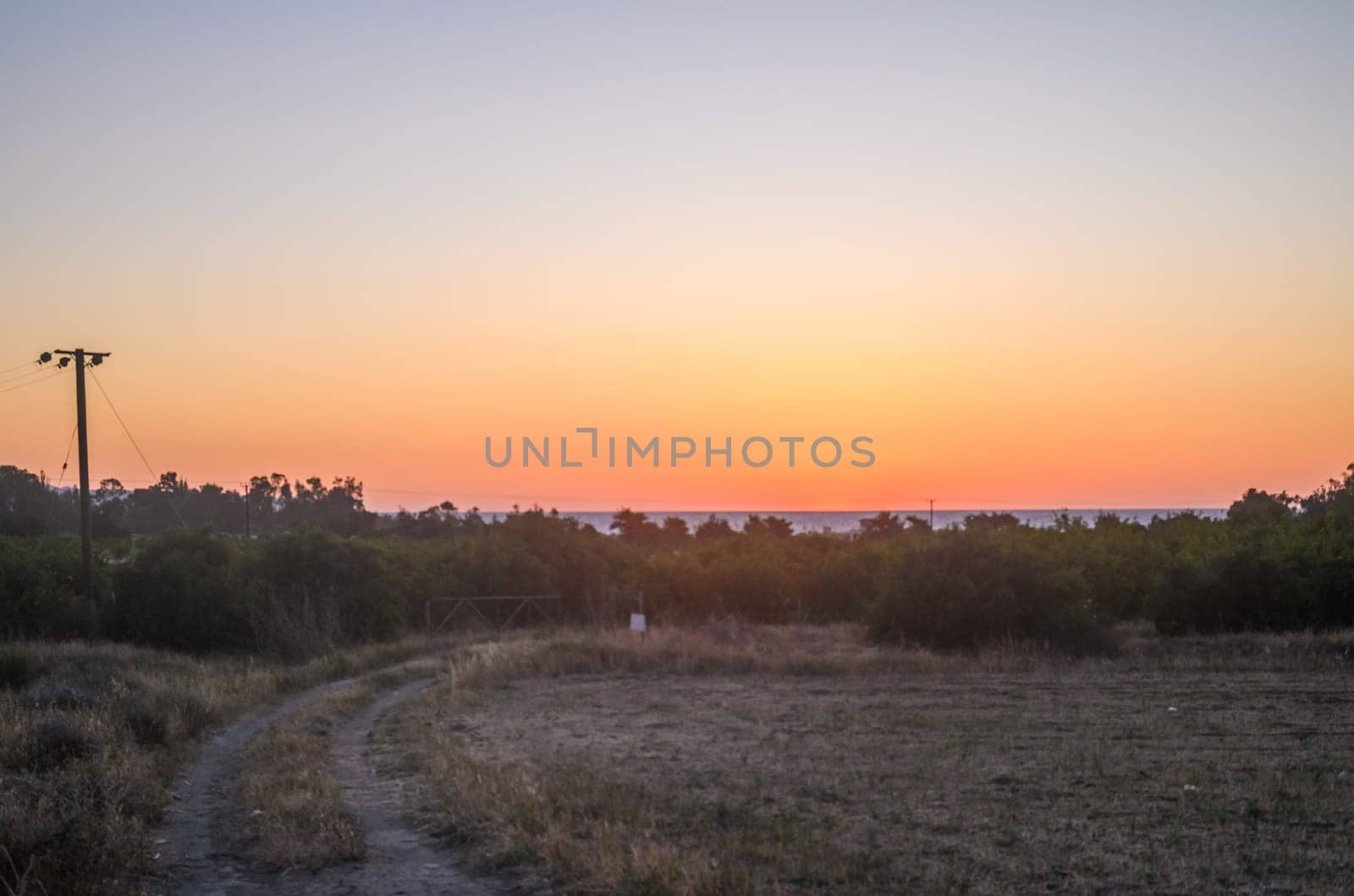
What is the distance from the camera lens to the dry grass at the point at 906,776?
902cm

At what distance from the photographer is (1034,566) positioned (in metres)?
31.2

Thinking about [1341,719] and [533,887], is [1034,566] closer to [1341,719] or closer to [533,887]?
[1341,719]

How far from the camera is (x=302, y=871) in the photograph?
922 cm

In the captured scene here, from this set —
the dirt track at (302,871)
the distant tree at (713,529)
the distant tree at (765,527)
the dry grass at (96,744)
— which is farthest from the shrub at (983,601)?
the distant tree at (713,529)

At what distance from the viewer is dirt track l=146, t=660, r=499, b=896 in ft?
29.0

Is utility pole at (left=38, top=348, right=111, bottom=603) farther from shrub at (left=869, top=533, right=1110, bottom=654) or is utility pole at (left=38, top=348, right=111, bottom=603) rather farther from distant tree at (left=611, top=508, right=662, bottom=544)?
distant tree at (left=611, top=508, right=662, bottom=544)

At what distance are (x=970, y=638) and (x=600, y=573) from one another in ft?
51.3

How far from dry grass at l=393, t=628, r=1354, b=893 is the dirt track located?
1.57 ft

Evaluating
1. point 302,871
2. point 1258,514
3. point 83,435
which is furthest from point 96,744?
point 1258,514

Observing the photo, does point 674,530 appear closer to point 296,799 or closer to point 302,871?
Result: point 296,799

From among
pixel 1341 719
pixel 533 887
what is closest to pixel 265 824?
pixel 533 887

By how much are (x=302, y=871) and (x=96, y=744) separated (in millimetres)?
4404

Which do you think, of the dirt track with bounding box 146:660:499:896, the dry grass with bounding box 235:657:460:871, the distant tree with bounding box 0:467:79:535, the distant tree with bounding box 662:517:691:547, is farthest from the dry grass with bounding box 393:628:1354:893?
the distant tree with bounding box 662:517:691:547

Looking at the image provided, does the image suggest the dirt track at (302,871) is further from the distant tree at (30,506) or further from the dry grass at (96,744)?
the distant tree at (30,506)
